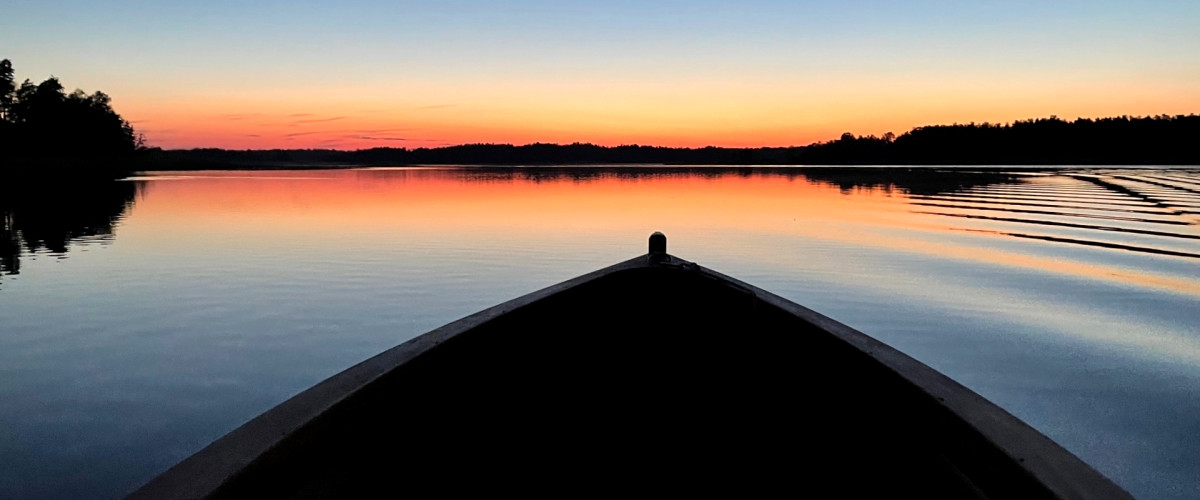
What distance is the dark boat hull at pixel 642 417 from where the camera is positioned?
2.25m

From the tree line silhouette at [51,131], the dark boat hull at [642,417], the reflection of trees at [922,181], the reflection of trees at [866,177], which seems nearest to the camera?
the dark boat hull at [642,417]

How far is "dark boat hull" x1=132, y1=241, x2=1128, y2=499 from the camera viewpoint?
2.25 meters

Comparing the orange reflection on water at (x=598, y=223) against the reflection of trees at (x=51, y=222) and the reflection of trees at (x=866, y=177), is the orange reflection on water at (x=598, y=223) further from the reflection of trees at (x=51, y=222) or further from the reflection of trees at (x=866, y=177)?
the reflection of trees at (x=866, y=177)

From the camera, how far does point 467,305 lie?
333 inches

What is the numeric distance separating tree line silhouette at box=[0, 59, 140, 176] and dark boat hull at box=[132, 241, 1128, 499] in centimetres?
8320

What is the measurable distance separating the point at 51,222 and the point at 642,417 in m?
21.1

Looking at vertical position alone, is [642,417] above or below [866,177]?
below

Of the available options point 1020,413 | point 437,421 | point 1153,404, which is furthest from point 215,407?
point 1153,404

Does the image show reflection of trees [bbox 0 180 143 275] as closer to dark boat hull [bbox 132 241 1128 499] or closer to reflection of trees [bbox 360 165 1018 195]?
dark boat hull [bbox 132 241 1128 499]

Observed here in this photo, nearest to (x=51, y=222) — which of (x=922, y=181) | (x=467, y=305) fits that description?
(x=467, y=305)

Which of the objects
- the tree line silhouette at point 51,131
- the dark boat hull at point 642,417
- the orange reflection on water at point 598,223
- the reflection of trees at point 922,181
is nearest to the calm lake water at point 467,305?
the orange reflection on water at point 598,223

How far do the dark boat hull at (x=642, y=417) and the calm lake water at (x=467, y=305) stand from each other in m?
1.88

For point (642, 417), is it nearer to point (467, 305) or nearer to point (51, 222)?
point (467, 305)

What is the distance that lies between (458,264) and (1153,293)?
32.5 ft
